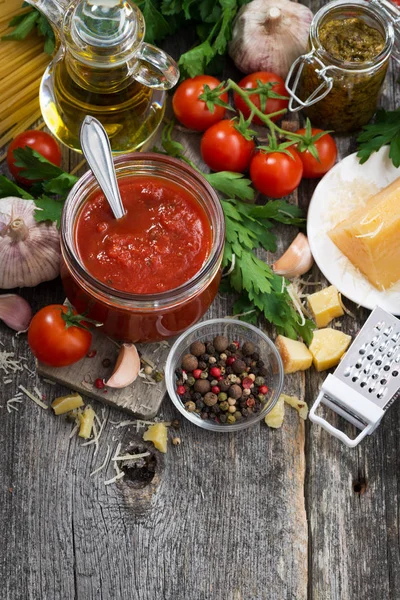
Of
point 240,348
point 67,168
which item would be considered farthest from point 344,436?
point 67,168

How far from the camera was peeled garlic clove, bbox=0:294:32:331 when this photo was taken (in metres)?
3.31

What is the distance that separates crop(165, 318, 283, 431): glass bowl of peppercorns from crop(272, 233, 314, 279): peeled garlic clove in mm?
267

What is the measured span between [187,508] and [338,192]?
1.31 m

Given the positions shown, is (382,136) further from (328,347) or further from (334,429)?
(334,429)

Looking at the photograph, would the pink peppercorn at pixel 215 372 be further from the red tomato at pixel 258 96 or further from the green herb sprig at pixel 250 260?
→ the red tomato at pixel 258 96

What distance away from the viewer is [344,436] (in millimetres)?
3225

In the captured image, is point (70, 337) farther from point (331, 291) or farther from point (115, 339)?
point (331, 291)

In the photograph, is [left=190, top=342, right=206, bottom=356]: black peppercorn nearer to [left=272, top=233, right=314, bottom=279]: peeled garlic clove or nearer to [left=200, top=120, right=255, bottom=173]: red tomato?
[left=272, top=233, right=314, bottom=279]: peeled garlic clove

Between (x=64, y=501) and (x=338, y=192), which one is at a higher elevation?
(x=338, y=192)

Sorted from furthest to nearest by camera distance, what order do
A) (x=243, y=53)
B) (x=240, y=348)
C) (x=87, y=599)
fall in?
(x=243, y=53)
(x=240, y=348)
(x=87, y=599)

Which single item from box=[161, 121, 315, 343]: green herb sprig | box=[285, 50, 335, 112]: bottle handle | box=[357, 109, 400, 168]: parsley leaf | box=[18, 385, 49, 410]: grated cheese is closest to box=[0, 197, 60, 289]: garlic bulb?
box=[18, 385, 49, 410]: grated cheese

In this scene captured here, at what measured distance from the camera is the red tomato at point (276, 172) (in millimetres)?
3365

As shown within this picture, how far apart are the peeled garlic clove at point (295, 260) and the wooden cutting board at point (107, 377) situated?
0.54 m

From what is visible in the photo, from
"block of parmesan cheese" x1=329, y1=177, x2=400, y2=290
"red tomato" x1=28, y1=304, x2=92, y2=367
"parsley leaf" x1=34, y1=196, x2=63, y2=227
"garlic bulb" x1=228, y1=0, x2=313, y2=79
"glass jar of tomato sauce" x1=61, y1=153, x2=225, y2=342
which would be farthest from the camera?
"garlic bulb" x1=228, y1=0, x2=313, y2=79
